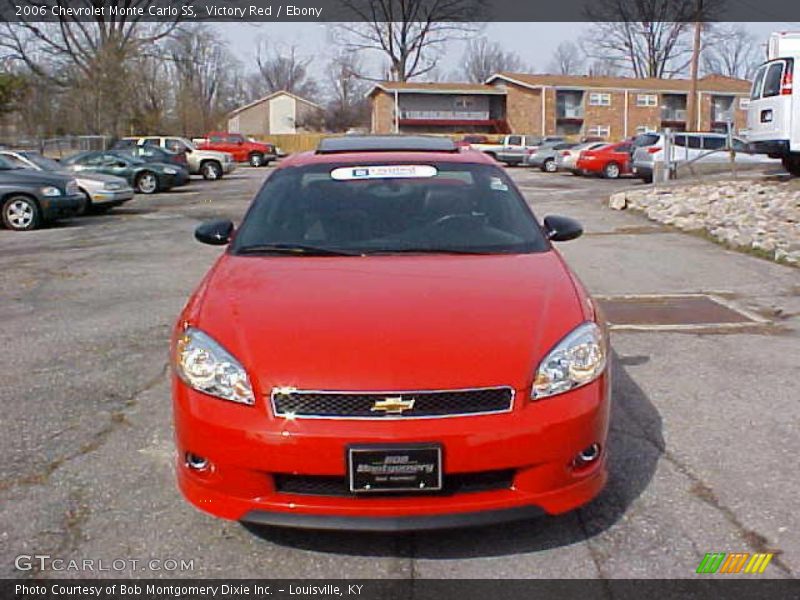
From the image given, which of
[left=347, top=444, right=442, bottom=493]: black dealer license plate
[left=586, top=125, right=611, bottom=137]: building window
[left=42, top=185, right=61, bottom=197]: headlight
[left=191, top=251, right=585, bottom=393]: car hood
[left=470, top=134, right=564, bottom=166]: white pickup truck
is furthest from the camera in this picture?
[left=586, top=125, right=611, bottom=137]: building window

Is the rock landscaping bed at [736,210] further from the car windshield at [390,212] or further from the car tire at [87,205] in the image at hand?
the car tire at [87,205]

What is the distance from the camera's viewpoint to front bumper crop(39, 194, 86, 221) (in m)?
13.6

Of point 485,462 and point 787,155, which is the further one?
point 787,155

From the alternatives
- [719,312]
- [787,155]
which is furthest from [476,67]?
[719,312]

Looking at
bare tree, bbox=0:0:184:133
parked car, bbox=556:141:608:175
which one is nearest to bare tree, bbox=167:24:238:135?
bare tree, bbox=0:0:184:133

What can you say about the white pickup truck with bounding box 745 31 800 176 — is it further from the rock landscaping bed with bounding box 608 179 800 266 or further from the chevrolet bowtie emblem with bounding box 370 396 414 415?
the chevrolet bowtie emblem with bounding box 370 396 414 415

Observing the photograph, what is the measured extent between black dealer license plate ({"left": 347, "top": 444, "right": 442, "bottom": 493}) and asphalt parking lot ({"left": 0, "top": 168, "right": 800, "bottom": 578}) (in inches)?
16.0

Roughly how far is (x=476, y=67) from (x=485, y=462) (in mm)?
87552

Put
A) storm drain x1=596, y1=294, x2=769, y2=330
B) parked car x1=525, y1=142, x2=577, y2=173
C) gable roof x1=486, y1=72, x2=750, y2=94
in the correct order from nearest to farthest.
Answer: storm drain x1=596, y1=294, x2=769, y2=330 → parked car x1=525, y1=142, x2=577, y2=173 → gable roof x1=486, y1=72, x2=750, y2=94

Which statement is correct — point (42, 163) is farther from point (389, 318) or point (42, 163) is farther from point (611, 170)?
point (611, 170)

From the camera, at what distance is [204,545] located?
302 centimetres

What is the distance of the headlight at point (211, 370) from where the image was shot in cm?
280

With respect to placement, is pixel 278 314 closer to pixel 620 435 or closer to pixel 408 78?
pixel 620 435

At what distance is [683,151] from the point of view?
77.3 ft
